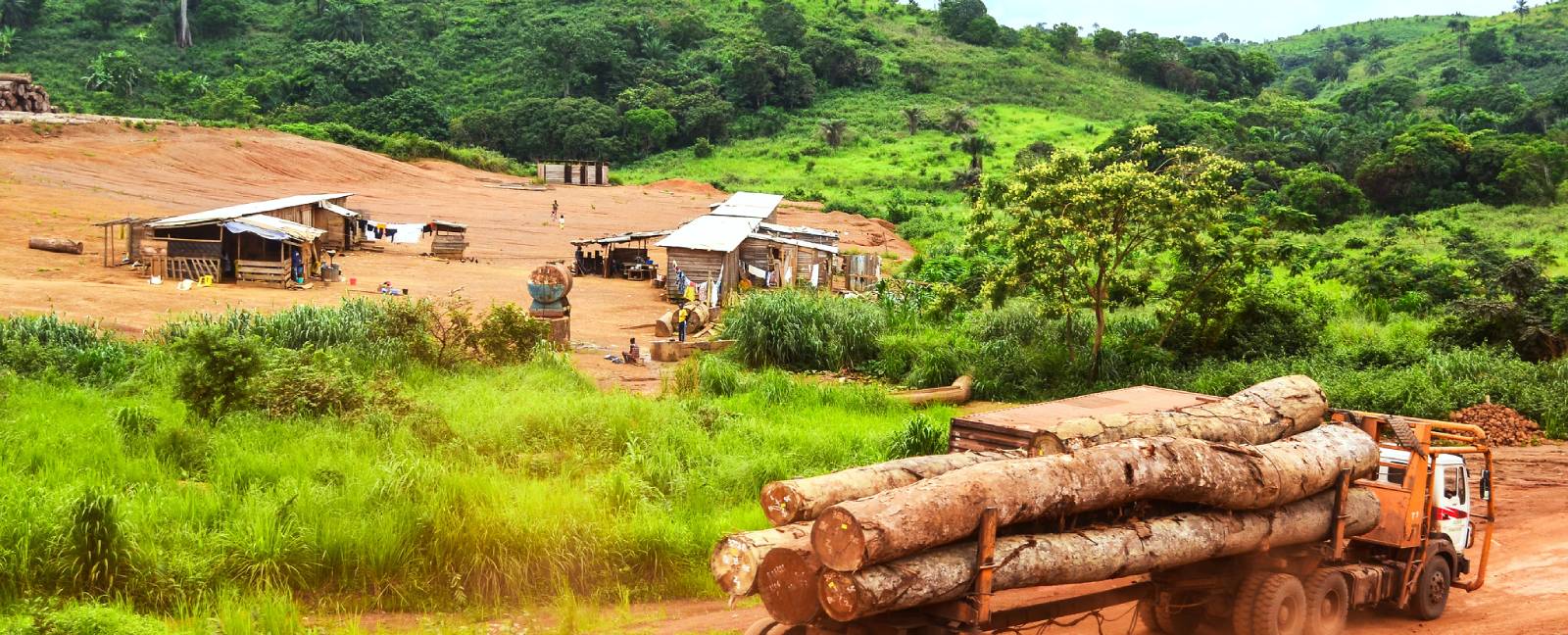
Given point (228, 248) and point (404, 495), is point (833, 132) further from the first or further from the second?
point (404, 495)

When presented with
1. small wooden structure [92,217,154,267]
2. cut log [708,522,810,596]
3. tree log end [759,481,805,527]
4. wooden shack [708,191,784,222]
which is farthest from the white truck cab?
small wooden structure [92,217,154,267]

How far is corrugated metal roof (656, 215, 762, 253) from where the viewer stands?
2973 centimetres

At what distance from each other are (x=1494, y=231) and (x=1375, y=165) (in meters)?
8.08

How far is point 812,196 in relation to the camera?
57.8 meters

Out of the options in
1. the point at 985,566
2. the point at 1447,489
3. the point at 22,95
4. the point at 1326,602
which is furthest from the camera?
the point at 22,95

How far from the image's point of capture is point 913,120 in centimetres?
7519

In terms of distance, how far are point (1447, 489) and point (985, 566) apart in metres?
6.01

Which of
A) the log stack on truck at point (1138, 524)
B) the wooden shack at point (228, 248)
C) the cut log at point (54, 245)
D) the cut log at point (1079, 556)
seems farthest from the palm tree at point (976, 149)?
the cut log at point (1079, 556)

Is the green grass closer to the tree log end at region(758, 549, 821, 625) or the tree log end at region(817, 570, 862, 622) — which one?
the tree log end at region(758, 549, 821, 625)

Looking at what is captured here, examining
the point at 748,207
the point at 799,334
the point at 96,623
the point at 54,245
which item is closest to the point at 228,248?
the point at 54,245

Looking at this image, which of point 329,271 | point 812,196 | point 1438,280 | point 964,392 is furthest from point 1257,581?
point 812,196

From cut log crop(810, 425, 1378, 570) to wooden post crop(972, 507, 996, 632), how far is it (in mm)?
73

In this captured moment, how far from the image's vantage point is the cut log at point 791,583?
20.1ft

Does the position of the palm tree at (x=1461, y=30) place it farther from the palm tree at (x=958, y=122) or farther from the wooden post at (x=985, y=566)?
the wooden post at (x=985, y=566)
